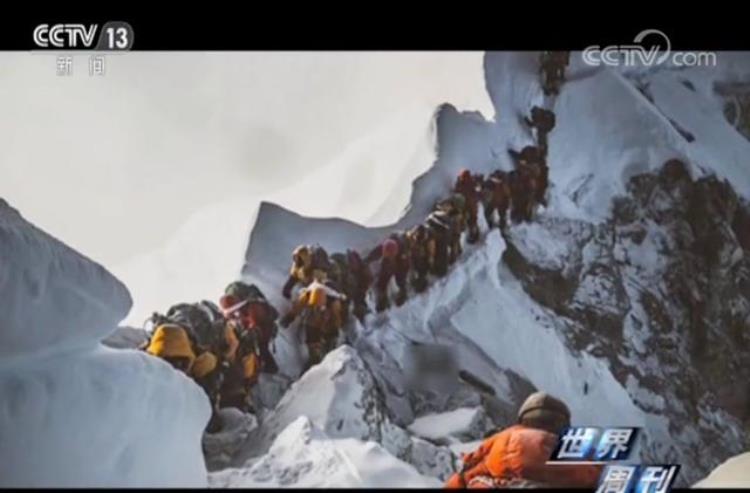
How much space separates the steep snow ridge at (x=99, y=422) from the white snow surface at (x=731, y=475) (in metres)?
1.68

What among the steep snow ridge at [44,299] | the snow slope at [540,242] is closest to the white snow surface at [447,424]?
the snow slope at [540,242]

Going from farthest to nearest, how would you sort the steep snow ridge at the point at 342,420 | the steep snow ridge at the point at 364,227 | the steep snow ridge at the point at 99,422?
the steep snow ridge at the point at 364,227 < the steep snow ridge at the point at 342,420 < the steep snow ridge at the point at 99,422

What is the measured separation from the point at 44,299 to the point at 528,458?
1.65 m

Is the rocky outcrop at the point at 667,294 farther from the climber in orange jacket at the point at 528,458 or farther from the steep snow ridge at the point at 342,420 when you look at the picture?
the steep snow ridge at the point at 342,420

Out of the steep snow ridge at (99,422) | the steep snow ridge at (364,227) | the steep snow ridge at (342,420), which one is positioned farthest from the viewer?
the steep snow ridge at (364,227)

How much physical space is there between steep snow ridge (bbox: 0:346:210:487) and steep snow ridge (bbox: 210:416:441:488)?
19 cm

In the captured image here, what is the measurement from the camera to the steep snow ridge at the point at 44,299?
359 centimetres

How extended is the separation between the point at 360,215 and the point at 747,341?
55.0 inches

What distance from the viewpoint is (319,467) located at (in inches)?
143

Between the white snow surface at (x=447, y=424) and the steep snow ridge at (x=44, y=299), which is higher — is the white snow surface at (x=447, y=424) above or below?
below

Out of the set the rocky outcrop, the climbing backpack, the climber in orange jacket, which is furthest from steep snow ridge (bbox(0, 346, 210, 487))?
the rocky outcrop

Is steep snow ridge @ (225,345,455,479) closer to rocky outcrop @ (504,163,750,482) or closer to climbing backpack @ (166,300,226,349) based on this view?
climbing backpack @ (166,300,226,349)

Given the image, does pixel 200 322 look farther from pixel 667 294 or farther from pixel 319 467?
pixel 667 294

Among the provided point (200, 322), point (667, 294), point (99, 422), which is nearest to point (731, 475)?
point (667, 294)
